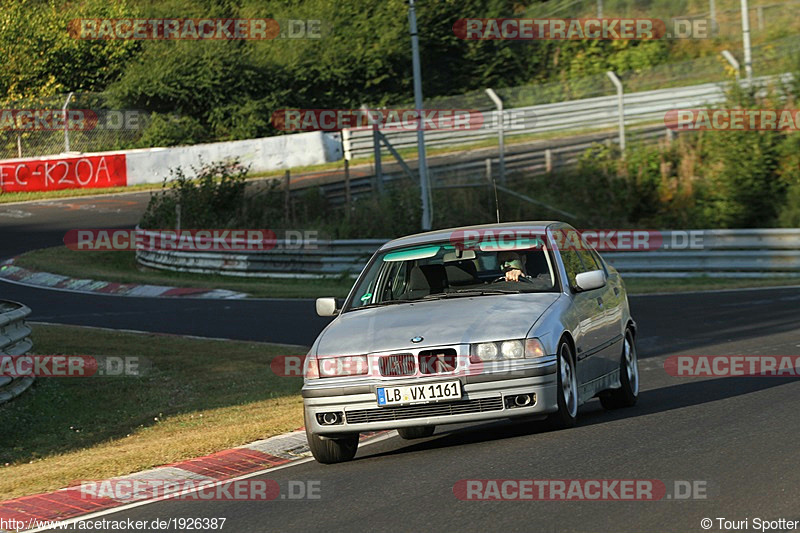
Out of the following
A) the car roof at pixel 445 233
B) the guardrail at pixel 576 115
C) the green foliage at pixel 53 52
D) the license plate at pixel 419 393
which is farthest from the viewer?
the green foliage at pixel 53 52

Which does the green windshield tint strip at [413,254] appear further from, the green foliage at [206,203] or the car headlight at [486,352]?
the green foliage at [206,203]

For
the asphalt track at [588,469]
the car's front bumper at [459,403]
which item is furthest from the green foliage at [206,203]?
the car's front bumper at [459,403]

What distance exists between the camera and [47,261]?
1287 inches

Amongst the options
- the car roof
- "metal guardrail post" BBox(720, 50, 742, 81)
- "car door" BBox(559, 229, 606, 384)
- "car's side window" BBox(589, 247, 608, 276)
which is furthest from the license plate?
"metal guardrail post" BBox(720, 50, 742, 81)

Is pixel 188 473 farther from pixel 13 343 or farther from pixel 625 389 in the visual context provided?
pixel 13 343

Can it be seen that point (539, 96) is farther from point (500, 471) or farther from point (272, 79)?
point (500, 471)

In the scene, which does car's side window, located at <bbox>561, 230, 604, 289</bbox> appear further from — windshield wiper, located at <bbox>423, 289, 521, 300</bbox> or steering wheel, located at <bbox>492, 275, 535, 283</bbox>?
windshield wiper, located at <bbox>423, 289, 521, 300</bbox>

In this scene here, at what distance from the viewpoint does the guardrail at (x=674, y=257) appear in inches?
933

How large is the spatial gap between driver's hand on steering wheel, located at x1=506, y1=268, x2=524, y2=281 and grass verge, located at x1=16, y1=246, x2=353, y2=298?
15405mm

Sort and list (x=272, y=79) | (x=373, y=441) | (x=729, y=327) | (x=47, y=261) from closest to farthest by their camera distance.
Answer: (x=373, y=441)
(x=729, y=327)
(x=47, y=261)
(x=272, y=79)

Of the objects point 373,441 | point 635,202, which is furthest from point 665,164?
point 373,441

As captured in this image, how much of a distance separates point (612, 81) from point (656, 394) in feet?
70.0

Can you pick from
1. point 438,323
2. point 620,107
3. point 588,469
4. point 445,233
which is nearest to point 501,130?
point 620,107

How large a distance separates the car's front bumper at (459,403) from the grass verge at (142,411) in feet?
4.85
